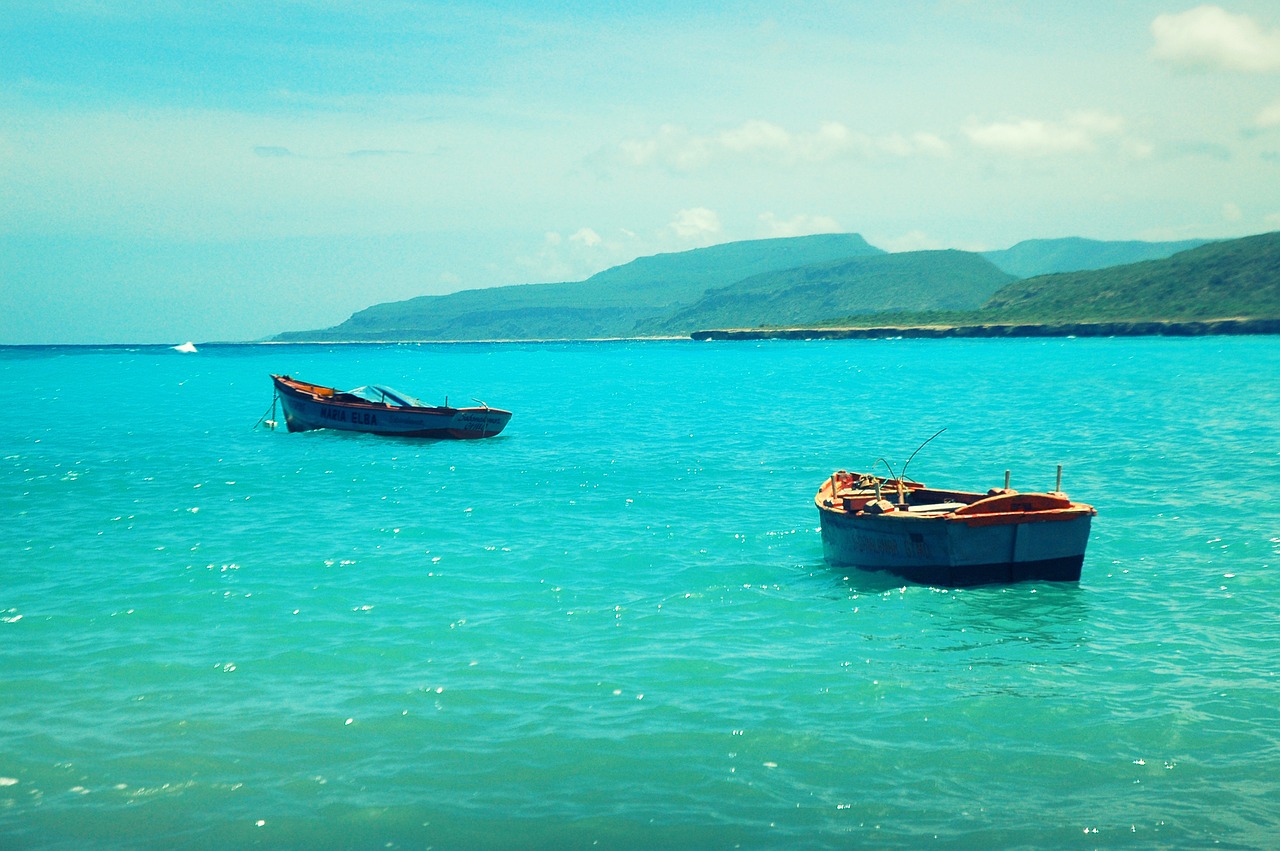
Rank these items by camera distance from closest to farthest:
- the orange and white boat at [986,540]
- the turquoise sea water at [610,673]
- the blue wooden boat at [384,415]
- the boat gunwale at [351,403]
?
the turquoise sea water at [610,673] < the orange and white boat at [986,540] < the boat gunwale at [351,403] < the blue wooden boat at [384,415]

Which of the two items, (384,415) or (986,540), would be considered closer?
(986,540)

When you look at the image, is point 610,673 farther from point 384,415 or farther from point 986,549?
point 384,415

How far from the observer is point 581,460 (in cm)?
4253

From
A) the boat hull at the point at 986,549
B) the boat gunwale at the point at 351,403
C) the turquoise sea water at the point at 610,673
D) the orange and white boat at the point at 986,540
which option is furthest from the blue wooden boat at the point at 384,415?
the boat hull at the point at 986,549

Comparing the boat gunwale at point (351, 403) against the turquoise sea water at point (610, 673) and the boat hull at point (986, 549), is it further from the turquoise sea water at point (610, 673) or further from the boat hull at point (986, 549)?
the boat hull at point (986, 549)

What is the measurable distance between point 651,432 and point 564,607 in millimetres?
35654

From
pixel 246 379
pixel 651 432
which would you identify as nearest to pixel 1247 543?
pixel 651 432

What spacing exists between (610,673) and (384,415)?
37809 millimetres

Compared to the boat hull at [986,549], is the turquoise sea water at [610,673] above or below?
below

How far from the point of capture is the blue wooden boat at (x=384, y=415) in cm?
5006

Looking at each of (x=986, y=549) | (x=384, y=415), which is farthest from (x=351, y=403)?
(x=986, y=549)

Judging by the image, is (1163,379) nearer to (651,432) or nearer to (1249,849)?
(651,432)

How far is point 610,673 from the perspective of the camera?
1519 cm

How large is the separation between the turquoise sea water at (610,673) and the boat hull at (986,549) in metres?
0.44
